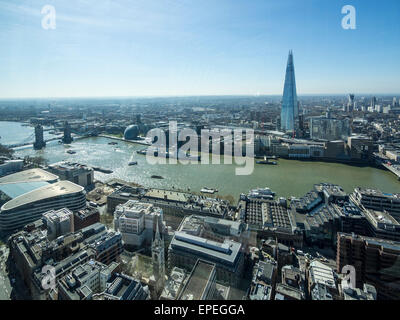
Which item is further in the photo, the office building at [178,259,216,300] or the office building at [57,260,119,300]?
the office building at [57,260,119,300]

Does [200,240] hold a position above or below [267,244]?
above

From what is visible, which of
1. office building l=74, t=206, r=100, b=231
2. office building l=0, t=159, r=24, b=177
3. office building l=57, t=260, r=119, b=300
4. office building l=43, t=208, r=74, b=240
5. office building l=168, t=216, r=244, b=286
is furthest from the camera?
office building l=0, t=159, r=24, b=177

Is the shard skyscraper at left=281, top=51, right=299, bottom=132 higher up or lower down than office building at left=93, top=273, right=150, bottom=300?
higher up

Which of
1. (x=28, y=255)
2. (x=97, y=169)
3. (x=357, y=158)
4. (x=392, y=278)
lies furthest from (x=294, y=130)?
(x=28, y=255)

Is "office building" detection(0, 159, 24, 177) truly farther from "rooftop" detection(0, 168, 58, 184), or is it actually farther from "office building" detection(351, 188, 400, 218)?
"office building" detection(351, 188, 400, 218)

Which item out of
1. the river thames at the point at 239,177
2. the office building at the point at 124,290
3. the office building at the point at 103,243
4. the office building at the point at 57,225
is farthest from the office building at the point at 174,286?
the river thames at the point at 239,177

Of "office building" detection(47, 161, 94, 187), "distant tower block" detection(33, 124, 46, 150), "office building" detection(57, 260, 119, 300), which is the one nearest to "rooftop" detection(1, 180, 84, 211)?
"office building" detection(47, 161, 94, 187)
